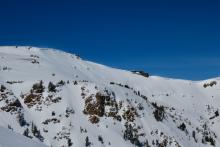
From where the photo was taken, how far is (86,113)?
86.7 m

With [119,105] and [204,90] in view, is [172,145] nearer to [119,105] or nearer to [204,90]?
[119,105]

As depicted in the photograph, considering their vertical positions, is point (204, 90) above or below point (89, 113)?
above

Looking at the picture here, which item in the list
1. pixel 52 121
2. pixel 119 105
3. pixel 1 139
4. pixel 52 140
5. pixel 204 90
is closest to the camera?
pixel 1 139

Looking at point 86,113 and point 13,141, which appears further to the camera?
point 86,113

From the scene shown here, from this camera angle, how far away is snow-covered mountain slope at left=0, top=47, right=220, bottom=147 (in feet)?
261

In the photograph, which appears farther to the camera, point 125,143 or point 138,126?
point 138,126

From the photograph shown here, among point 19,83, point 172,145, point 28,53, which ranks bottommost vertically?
point 172,145

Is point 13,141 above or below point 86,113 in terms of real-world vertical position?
below

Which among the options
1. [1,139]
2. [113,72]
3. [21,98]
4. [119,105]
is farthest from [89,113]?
[1,139]

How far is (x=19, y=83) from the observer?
303 feet

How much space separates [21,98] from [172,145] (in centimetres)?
3190

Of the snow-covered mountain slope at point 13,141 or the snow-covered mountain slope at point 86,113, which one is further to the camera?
the snow-covered mountain slope at point 86,113

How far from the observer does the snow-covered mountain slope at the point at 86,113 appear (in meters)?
79.7

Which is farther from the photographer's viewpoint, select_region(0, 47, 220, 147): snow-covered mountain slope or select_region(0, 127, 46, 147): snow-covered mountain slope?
select_region(0, 47, 220, 147): snow-covered mountain slope
